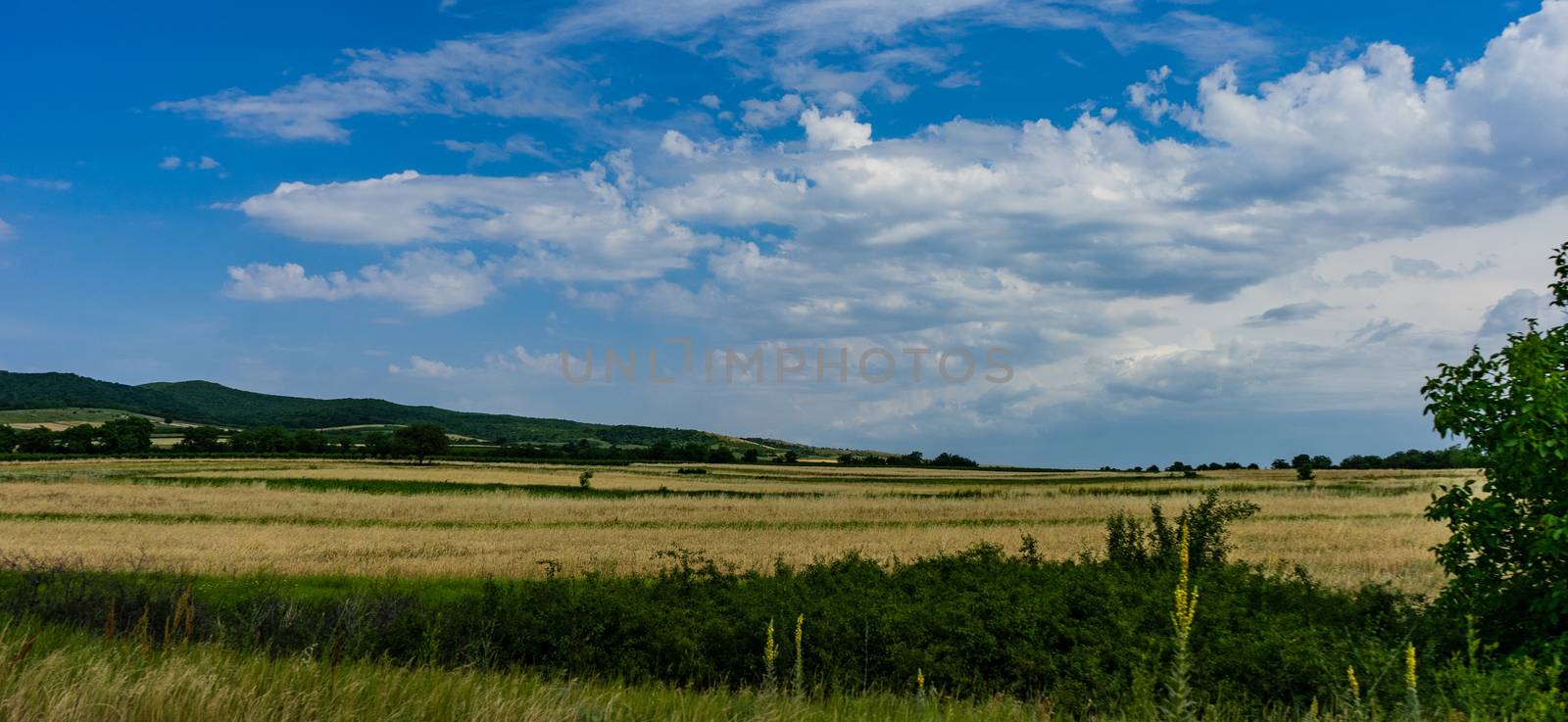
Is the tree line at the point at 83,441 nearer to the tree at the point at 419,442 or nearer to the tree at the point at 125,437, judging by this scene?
the tree at the point at 125,437

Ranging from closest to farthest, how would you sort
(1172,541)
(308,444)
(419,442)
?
(1172,541) < (419,442) < (308,444)

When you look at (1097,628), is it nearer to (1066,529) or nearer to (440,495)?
(1066,529)

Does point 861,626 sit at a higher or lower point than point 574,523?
higher

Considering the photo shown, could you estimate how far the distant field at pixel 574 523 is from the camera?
27.1m

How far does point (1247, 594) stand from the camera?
595 inches

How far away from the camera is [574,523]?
4359 centimetres

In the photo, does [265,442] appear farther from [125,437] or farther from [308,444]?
[125,437]

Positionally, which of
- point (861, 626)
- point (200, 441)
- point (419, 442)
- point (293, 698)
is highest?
point (293, 698)

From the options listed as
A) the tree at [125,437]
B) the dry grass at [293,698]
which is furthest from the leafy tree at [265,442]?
the dry grass at [293,698]

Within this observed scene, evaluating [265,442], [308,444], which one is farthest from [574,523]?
[308,444]

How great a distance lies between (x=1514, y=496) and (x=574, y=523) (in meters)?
37.7

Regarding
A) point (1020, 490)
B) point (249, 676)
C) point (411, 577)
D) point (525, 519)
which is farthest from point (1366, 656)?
point (1020, 490)

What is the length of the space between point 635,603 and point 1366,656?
31.4 ft

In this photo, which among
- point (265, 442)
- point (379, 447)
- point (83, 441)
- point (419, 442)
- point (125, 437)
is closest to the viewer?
point (419, 442)
